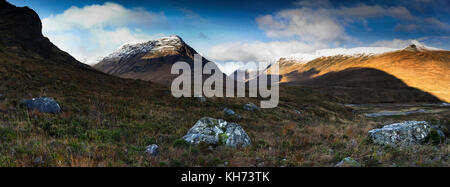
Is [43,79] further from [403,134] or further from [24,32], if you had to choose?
[24,32]

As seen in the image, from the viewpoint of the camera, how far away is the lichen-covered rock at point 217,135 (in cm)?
862

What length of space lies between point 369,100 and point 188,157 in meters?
112

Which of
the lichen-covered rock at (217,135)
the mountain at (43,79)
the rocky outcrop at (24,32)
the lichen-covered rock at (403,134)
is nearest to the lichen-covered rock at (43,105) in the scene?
the mountain at (43,79)

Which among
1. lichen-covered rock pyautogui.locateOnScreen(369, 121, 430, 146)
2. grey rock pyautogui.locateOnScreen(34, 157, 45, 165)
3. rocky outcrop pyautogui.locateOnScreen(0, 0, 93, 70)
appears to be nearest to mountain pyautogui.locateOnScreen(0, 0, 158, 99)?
rocky outcrop pyautogui.locateOnScreen(0, 0, 93, 70)

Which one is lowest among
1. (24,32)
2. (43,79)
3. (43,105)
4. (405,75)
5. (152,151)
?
(152,151)

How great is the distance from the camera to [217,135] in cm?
909

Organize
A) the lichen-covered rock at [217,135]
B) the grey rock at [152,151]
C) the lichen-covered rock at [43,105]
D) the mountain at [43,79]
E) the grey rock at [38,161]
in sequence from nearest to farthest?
the grey rock at [38,161] < the grey rock at [152,151] < the lichen-covered rock at [217,135] < the lichen-covered rock at [43,105] < the mountain at [43,79]

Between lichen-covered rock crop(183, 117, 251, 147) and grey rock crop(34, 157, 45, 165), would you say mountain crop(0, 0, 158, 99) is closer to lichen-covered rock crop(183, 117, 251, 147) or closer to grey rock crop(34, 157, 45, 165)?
grey rock crop(34, 157, 45, 165)

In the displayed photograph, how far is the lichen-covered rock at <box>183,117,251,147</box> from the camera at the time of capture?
8617 millimetres

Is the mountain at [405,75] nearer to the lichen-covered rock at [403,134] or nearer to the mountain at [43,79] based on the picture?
Answer: the lichen-covered rock at [403,134]

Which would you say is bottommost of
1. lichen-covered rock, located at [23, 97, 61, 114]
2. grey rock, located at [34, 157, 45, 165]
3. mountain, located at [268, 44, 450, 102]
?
grey rock, located at [34, 157, 45, 165]

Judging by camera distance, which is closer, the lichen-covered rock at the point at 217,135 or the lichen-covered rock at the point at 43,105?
the lichen-covered rock at the point at 217,135

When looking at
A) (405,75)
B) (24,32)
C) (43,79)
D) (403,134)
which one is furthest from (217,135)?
(405,75)
